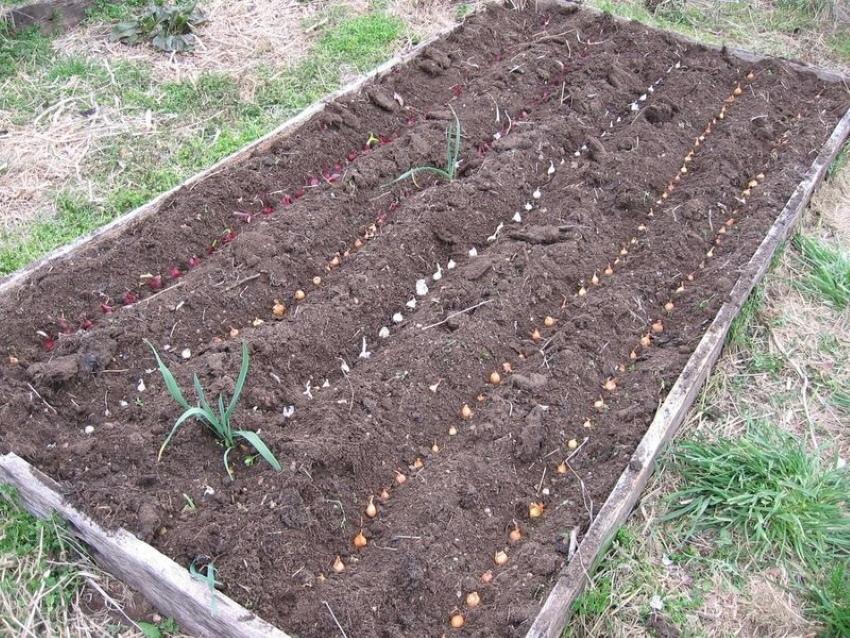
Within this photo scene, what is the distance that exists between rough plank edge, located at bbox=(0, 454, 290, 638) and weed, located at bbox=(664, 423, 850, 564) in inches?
63.4

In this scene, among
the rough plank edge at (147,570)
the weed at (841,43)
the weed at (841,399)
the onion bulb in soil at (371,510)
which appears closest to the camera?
the rough plank edge at (147,570)

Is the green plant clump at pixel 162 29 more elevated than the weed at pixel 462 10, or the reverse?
the green plant clump at pixel 162 29

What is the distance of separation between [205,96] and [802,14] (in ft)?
16.4

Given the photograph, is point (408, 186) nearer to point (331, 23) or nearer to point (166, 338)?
point (166, 338)

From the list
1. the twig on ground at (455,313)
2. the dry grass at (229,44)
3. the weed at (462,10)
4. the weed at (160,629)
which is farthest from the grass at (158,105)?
the weed at (160,629)

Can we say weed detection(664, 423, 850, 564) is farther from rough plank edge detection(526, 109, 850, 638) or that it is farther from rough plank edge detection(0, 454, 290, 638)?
rough plank edge detection(0, 454, 290, 638)

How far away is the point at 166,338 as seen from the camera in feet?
10.8

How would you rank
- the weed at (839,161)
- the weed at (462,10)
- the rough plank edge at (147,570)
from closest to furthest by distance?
the rough plank edge at (147,570)
the weed at (839,161)
the weed at (462,10)

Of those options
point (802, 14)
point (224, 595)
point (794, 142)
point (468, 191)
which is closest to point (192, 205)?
point (468, 191)

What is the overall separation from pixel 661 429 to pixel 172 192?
2691 mm

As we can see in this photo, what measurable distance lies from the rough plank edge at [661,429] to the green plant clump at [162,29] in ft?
14.5

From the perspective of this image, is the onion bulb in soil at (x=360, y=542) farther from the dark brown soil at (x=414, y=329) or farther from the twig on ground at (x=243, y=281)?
the twig on ground at (x=243, y=281)

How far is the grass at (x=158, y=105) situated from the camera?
171 inches

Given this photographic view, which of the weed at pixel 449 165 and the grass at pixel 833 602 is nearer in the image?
the grass at pixel 833 602
